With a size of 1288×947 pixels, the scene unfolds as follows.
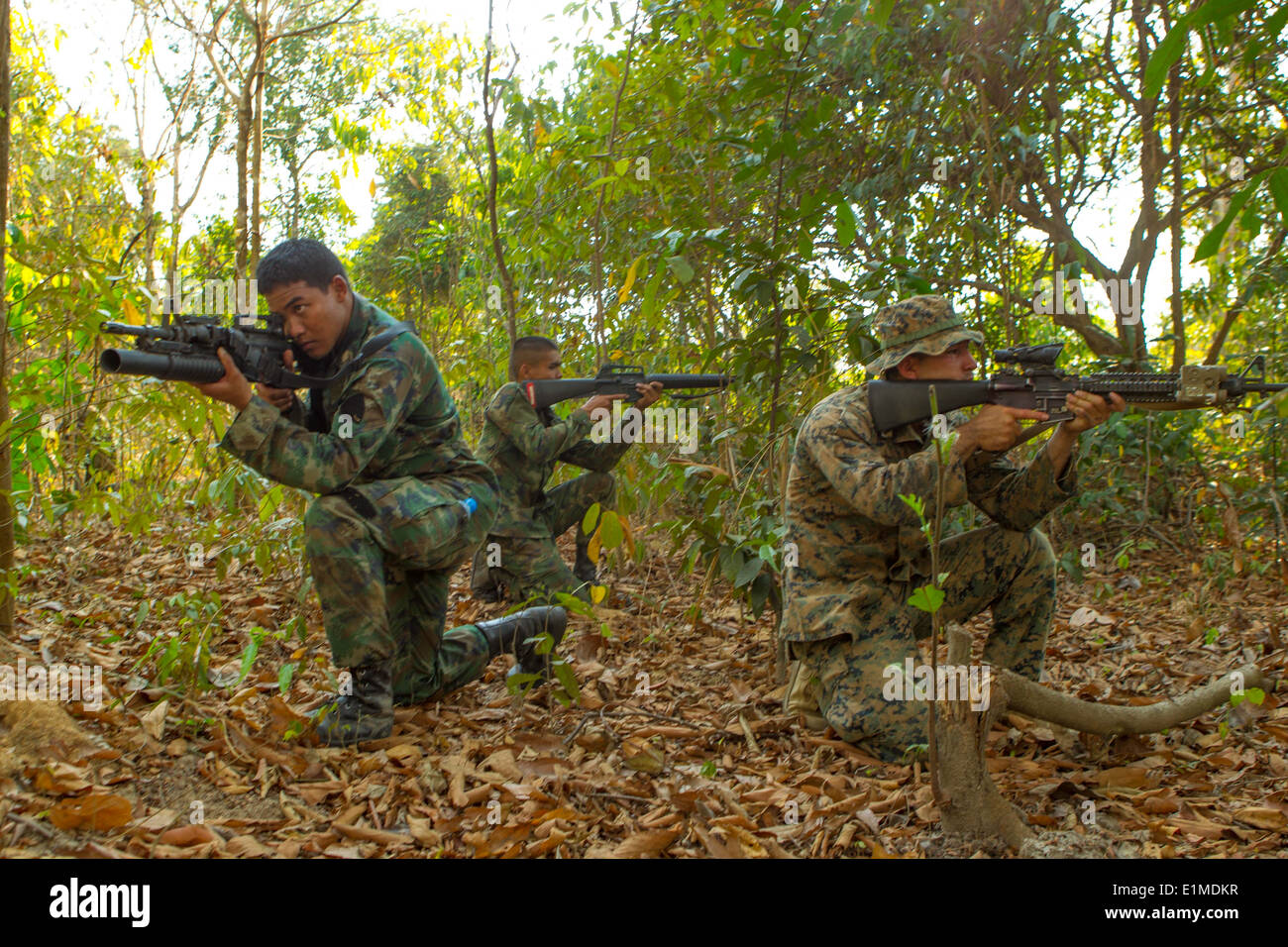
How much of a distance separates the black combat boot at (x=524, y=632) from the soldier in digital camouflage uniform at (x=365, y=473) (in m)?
0.28

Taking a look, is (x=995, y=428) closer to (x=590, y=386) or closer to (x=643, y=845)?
(x=643, y=845)

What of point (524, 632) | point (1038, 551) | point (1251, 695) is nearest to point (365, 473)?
point (524, 632)

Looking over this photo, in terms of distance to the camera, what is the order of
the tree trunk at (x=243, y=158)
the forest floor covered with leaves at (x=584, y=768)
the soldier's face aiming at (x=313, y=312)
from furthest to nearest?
the tree trunk at (x=243, y=158)
the soldier's face aiming at (x=313, y=312)
the forest floor covered with leaves at (x=584, y=768)

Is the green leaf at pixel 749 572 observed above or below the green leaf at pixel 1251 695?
above

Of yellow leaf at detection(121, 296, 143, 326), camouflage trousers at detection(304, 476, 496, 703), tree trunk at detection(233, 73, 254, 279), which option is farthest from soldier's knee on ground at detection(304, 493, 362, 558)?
tree trunk at detection(233, 73, 254, 279)

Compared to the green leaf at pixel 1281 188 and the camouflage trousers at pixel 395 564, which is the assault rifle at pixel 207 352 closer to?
the camouflage trousers at pixel 395 564

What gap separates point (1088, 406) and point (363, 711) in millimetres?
2608

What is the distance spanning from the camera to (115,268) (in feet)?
12.1

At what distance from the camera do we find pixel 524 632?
4004mm

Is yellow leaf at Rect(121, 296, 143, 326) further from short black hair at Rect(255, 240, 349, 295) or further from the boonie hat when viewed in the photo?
the boonie hat

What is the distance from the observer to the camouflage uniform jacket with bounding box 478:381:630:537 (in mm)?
5331

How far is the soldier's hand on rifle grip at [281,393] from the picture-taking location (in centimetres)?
342

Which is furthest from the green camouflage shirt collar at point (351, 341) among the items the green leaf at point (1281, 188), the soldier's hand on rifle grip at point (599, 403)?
the green leaf at point (1281, 188)

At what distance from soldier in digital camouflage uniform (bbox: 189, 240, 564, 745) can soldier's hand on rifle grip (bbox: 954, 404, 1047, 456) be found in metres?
1.68
